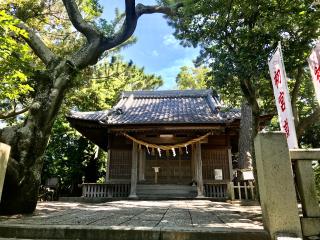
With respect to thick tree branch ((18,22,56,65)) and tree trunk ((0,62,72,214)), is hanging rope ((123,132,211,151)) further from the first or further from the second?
tree trunk ((0,62,72,214))

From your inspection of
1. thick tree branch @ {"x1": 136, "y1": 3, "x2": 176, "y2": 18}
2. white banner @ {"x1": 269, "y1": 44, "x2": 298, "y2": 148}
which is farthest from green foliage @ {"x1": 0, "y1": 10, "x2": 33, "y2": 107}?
white banner @ {"x1": 269, "y1": 44, "x2": 298, "y2": 148}

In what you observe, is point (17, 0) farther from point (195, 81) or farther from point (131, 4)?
point (195, 81)

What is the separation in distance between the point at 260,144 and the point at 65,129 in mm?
16991

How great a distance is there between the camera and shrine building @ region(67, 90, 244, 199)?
12.8 meters

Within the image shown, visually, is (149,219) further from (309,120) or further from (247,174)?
(247,174)

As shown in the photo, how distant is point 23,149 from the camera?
535 centimetres

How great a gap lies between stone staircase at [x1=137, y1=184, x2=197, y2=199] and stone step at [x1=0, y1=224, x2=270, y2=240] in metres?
9.22

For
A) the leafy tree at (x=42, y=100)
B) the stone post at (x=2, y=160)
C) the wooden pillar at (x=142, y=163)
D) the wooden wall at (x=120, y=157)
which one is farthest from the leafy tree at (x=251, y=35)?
the wooden wall at (x=120, y=157)

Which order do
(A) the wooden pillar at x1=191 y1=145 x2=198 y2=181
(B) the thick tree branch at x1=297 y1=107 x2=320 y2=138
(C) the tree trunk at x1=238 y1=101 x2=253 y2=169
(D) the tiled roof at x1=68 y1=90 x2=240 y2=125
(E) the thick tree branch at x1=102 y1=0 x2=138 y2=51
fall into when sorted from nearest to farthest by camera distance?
(B) the thick tree branch at x1=297 y1=107 x2=320 y2=138 < (E) the thick tree branch at x1=102 y1=0 x2=138 y2=51 < (D) the tiled roof at x1=68 y1=90 x2=240 y2=125 < (A) the wooden pillar at x1=191 y1=145 x2=198 y2=181 < (C) the tree trunk at x1=238 y1=101 x2=253 y2=169

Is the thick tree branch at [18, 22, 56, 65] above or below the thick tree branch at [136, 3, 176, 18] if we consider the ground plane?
below

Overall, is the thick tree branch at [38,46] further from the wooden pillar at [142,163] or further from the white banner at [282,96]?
the wooden pillar at [142,163]

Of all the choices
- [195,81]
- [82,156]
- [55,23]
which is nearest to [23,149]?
[55,23]

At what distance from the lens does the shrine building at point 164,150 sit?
41.8ft

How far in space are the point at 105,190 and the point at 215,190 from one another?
5207mm
